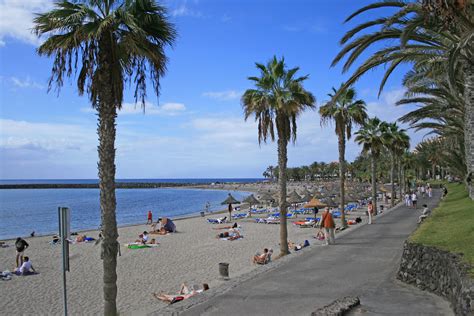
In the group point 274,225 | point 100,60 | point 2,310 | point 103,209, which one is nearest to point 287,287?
point 103,209

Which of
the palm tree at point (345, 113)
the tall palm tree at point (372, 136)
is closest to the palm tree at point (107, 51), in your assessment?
the palm tree at point (345, 113)

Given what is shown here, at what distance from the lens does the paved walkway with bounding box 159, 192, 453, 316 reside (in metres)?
7.84

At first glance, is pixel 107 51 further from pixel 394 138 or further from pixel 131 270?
pixel 394 138

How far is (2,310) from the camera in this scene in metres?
13.0

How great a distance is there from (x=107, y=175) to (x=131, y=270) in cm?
1167

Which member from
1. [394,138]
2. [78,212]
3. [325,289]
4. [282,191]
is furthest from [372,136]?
[78,212]

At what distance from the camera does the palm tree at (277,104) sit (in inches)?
642

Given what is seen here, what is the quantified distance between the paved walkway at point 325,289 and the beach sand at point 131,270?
3.47 m

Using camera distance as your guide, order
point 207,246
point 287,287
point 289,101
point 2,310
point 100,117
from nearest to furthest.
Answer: point 100,117, point 287,287, point 2,310, point 289,101, point 207,246

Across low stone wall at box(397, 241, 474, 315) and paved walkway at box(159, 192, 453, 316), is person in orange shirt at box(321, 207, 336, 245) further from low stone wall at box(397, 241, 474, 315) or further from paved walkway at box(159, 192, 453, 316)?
low stone wall at box(397, 241, 474, 315)

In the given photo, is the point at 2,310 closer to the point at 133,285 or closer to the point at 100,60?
the point at 133,285

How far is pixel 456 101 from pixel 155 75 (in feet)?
38.7

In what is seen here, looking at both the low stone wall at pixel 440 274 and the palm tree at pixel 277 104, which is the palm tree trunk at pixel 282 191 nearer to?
the palm tree at pixel 277 104

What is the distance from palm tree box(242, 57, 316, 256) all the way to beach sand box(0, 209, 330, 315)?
396cm
